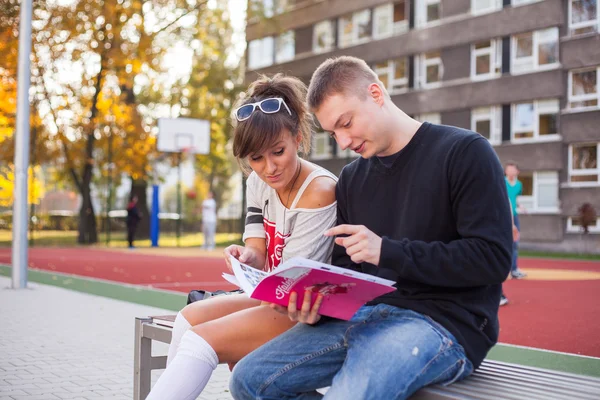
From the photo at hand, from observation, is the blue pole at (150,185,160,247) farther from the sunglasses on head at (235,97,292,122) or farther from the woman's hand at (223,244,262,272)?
the sunglasses on head at (235,97,292,122)

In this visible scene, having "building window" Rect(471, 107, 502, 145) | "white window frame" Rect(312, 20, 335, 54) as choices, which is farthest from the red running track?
"white window frame" Rect(312, 20, 335, 54)

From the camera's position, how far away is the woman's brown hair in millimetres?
3293

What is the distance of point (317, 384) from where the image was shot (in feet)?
9.50

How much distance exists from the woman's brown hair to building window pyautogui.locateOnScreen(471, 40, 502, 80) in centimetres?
2890

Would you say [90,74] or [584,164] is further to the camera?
[584,164]

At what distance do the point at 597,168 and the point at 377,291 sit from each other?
27.5 m

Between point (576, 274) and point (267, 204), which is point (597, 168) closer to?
point (576, 274)

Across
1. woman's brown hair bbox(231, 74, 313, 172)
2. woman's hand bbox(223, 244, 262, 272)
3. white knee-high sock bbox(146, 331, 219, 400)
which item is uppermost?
woman's brown hair bbox(231, 74, 313, 172)

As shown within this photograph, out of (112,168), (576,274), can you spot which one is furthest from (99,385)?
(112,168)

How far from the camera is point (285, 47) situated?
138ft

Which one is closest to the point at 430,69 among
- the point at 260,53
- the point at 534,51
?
the point at 534,51

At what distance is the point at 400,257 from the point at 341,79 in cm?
72

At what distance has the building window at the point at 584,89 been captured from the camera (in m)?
28.1

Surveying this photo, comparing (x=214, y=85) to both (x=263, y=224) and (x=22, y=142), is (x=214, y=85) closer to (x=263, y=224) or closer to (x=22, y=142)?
(x=22, y=142)
